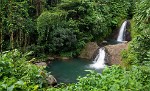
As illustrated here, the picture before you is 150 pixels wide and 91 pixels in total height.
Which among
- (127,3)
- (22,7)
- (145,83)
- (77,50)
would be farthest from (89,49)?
(145,83)

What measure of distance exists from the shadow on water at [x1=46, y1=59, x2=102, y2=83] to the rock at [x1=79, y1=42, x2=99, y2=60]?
30.9 inches

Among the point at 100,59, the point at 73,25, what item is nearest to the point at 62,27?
the point at 73,25

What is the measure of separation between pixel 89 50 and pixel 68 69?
3655 millimetres

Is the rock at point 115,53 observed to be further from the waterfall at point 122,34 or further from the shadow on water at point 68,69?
the waterfall at point 122,34

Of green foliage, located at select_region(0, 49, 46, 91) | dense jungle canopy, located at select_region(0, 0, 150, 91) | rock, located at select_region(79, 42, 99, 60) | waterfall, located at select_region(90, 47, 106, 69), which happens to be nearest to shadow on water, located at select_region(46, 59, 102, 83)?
waterfall, located at select_region(90, 47, 106, 69)

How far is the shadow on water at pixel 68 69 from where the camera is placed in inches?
563

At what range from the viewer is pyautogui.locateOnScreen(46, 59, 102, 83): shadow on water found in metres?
14.3

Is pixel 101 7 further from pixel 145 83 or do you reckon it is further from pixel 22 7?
pixel 145 83

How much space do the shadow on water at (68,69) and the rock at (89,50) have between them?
786 mm

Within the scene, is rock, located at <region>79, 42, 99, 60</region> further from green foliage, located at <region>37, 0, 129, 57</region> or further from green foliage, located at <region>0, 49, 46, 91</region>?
green foliage, located at <region>0, 49, 46, 91</region>

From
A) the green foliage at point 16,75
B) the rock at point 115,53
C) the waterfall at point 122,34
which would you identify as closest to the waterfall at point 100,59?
the rock at point 115,53

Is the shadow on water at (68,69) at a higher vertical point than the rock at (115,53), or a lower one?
lower

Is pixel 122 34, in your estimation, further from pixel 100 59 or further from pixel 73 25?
pixel 73 25

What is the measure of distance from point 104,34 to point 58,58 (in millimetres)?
5201
